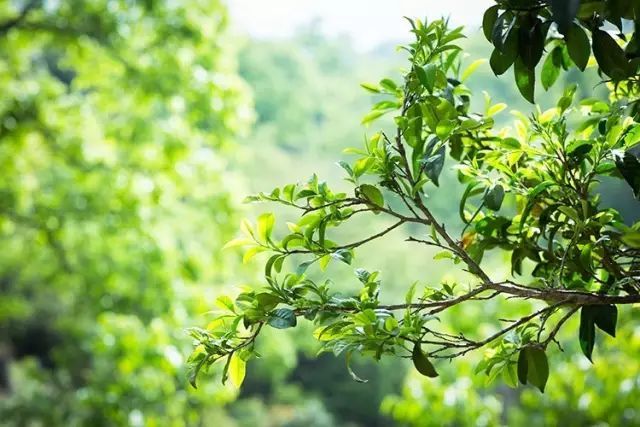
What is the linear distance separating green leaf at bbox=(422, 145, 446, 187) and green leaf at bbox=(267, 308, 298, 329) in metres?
0.14

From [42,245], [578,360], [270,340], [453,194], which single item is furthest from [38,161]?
[578,360]

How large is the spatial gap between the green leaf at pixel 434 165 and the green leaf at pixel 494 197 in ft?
0.21

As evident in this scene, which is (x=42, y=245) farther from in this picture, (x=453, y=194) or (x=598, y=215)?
(x=598, y=215)

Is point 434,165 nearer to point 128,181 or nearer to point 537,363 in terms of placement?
point 537,363

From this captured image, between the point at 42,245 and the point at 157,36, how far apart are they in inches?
34.9

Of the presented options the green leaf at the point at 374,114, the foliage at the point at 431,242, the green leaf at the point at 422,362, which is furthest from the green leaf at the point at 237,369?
the green leaf at the point at 374,114

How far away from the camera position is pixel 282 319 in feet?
1.87

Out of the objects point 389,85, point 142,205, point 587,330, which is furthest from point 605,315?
point 142,205

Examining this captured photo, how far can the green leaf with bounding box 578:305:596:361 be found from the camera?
578 mm

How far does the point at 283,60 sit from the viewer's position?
5512 millimetres

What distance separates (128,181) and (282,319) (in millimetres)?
2169

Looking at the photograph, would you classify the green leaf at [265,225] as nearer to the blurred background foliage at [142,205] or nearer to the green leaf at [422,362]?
the green leaf at [422,362]

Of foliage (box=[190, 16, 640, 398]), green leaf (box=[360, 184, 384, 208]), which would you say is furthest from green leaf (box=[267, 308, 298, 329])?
green leaf (box=[360, 184, 384, 208])

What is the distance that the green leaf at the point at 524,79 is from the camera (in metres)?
0.55
